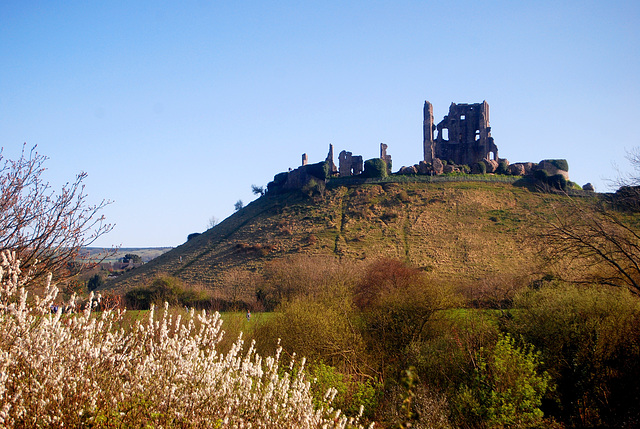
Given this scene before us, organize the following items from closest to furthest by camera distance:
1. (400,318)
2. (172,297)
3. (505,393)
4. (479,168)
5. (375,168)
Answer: (505,393)
(400,318)
(172,297)
(479,168)
(375,168)

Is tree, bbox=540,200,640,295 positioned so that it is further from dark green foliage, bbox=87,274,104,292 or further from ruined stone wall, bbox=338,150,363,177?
ruined stone wall, bbox=338,150,363,177

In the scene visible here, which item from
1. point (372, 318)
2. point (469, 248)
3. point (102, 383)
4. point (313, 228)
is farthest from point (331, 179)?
point (102, 383)

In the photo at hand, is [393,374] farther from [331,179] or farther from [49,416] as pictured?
[331,179]

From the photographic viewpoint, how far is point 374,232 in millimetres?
57625

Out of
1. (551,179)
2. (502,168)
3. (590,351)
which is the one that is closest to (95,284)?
(590,351)

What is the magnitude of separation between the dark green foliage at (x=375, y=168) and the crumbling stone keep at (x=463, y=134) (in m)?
8.88

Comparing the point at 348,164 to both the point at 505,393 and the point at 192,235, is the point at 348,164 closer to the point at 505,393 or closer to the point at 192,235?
the point at 192,235

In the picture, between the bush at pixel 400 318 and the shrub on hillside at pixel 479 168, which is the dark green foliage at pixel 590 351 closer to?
the bush at pixel 400 318

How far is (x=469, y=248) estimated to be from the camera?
50688 millimetres

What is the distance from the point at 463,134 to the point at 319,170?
23.8 meters

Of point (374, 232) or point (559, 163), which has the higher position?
point (559, 163)

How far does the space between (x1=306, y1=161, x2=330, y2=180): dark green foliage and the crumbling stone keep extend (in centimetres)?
1573

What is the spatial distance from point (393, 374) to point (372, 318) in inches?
141

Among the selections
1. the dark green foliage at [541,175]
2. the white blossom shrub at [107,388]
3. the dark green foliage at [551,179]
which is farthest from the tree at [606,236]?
the dark green foliage at [541,175]
